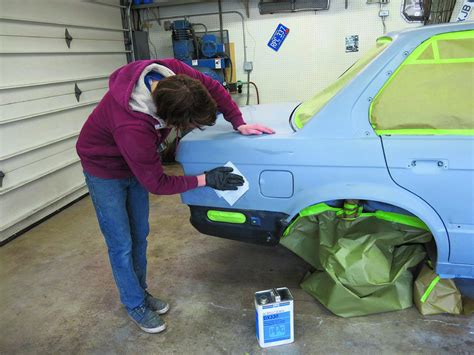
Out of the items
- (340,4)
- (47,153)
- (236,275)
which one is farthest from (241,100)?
(236,275)

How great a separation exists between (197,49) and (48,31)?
80.6 inches

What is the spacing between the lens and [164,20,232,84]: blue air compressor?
17.7 feet

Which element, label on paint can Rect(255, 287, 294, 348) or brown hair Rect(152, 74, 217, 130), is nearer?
brown hair Rect(152, 74, 217, 130)

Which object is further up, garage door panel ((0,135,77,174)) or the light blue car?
the light blue car

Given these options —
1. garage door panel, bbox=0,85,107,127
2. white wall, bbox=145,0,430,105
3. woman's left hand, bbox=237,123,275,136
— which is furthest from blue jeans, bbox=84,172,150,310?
white wall, bbox=145,0,430,105

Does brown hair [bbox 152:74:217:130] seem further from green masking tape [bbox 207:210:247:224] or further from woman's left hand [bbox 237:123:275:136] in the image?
green masking tape [bbox 207:210:247:224]

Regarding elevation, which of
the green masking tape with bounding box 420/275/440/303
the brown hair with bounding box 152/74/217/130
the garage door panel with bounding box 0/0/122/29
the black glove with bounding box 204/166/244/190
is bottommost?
the green masking tape with bounding box 420/275/440/303

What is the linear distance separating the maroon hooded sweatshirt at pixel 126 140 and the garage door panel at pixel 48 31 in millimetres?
2431

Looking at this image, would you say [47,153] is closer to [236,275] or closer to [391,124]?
[236,275]

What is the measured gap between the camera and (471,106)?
170 cm

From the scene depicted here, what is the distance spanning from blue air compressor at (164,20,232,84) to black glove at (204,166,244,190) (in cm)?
353

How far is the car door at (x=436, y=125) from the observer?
1719mm

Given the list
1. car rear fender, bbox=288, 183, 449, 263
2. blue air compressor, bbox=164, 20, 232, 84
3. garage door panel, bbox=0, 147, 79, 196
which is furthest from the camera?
blue air compressor, bbox=164, 20, 232, 84

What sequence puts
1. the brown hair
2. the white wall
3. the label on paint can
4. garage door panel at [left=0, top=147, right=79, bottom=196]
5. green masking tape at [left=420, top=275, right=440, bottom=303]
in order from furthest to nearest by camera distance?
1. the white wall
2. garage door panel at [left=0, top=147, right=79, bottom=196]
3. green masking tape at [left=420, top=275, right=440, bottom=303]
4. the label on paint can
5. the brown hair
